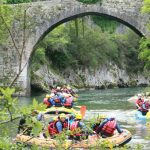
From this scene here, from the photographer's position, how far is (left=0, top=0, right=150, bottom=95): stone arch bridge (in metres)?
29.4

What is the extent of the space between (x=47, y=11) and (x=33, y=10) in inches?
32.6

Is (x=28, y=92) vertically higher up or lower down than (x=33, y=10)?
lower down

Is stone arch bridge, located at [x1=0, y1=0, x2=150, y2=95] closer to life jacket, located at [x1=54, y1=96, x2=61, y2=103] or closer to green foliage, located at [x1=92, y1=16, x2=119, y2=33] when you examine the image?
life jacket, located at [x1=54, y1=96, x2=61, y2=103]

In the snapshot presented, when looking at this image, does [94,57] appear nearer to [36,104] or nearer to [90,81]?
[90,81]

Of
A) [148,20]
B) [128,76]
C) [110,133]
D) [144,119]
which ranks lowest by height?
[128,76]

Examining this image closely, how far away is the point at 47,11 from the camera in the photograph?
29.9m

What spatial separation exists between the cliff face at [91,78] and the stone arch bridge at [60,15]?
5102mm

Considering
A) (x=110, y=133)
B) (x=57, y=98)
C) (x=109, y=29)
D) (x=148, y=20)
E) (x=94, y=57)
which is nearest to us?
(x=110, y=133)

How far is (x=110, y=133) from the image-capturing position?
11.6m

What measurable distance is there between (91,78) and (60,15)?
53.7 feet

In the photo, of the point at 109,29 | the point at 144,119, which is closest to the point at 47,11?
the point at 144,119

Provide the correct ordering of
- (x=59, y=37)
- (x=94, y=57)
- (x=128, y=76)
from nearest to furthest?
(x=59, y=37)
(x=94, y=57)
(x=128, y=76)

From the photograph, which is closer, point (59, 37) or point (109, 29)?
point (59, 37)

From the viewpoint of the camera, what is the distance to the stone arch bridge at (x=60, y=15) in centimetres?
2942
